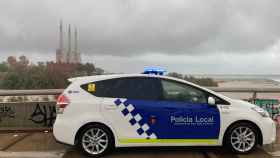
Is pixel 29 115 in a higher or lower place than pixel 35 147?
higher

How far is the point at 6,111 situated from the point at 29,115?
2.01 ft

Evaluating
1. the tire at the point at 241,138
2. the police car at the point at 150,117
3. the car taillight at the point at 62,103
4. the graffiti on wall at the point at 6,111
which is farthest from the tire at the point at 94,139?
the graffiti on wall at the point at 6,111

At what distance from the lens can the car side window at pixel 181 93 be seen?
7.27 metres

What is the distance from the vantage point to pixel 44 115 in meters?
9.71

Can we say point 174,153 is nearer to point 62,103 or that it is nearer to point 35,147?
point 62,103

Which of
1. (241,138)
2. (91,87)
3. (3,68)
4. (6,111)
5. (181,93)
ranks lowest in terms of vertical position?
(241,138)

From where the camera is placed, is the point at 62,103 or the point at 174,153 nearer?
the point at 62,103

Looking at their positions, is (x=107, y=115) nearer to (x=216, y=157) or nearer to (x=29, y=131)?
(x=216, y=157)

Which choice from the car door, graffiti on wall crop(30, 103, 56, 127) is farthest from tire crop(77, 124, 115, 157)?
graffiti on wall crop(30, 103, 56, 127)

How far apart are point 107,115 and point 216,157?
214 centimetres

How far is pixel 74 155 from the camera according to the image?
722 centimetres

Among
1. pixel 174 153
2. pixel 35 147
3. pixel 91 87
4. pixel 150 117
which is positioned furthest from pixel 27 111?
pixel 174 153

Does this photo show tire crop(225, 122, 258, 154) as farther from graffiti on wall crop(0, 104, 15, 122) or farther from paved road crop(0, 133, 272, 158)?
graffiti on wall crop(0, 104, 15, 122)

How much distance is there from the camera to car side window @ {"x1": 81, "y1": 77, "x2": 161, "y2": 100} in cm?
722
